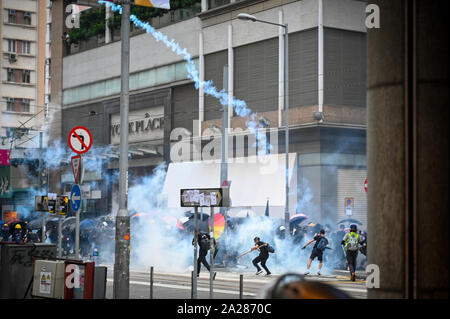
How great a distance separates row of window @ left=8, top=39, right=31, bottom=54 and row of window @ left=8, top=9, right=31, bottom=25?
5.95 ft

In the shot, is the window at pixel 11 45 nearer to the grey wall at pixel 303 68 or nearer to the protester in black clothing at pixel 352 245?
the grey wall at pixel 303 68

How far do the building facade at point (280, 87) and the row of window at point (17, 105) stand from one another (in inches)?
999

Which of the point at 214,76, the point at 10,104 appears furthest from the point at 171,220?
the point at 10,104

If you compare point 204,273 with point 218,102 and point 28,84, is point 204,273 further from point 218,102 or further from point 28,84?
point 28,84

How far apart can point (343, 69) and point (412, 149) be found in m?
28.0

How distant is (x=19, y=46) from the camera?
69500 mm

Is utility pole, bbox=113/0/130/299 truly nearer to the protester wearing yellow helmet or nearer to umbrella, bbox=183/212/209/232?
umbrella, bbox=183/212/209/232

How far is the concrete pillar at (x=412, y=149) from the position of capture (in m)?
7.15

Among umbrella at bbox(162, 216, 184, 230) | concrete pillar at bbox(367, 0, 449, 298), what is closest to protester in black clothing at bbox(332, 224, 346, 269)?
umbrella at bbox(162, 216, 184, 230)

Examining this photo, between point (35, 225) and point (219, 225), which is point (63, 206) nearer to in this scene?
point (219, 225)

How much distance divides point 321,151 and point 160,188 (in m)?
13.4
